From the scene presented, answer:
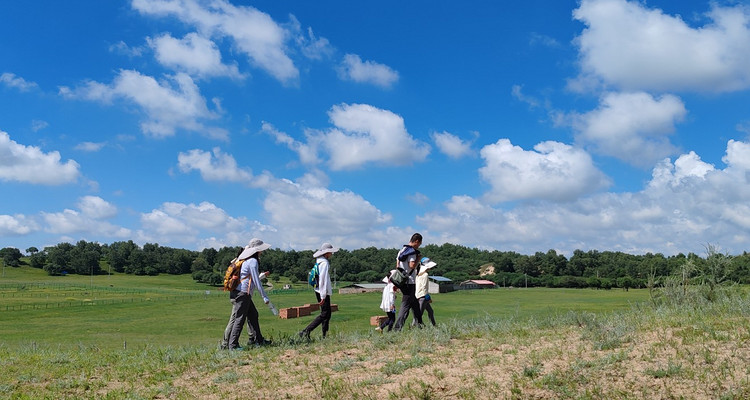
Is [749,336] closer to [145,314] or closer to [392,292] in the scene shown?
[392,292]

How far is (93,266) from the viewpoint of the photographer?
7407 inches

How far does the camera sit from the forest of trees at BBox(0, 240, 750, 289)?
143 metres

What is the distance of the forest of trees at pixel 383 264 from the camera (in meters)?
143

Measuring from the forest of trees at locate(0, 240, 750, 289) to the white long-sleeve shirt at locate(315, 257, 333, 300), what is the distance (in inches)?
4578

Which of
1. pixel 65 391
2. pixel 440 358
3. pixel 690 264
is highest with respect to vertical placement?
pixel 690 264

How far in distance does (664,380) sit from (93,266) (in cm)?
20912

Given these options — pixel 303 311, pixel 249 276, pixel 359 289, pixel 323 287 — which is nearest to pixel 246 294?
pixel 249 276

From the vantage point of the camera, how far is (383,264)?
163 meters

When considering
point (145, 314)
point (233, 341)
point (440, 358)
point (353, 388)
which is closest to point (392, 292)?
point (233, 341)

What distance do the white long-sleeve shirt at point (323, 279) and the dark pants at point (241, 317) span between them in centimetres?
130

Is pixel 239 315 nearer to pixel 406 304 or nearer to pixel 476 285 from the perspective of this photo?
pixel 406 304

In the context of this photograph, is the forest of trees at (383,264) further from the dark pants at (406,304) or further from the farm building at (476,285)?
the dark pants at (406,304)

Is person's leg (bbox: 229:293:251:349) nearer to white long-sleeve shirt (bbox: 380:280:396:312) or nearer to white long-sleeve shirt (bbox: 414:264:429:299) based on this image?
white long-sleeve shirt (bbox: 414:264:429:299)

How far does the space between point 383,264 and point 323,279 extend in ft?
505
